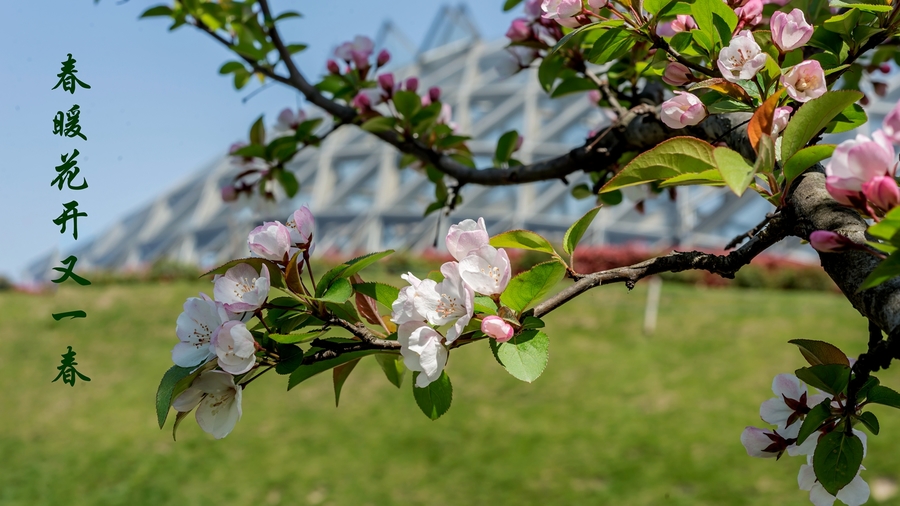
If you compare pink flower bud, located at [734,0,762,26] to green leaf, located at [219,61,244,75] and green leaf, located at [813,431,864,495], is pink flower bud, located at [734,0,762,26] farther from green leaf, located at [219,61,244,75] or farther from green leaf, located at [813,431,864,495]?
green leaf, located at [219,61,244,75]

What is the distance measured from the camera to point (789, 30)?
1097 millimetres

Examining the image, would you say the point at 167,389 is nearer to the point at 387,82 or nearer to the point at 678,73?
the point at 678,73

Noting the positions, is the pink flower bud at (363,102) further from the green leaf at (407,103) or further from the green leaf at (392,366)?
the green leaf at (392,366)

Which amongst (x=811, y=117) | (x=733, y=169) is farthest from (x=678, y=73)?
(x=733, y=169)

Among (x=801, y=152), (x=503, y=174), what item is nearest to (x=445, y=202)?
(x=503, y=174)

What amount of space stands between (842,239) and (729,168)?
0.15m

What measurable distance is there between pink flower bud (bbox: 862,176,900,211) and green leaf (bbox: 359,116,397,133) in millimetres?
1481

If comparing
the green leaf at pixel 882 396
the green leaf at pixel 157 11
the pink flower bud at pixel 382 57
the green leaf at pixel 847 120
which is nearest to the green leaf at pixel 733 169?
the green leaf at pixel 847 120

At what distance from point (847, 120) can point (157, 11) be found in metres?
2.15

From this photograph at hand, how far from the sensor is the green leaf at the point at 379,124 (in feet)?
6.73

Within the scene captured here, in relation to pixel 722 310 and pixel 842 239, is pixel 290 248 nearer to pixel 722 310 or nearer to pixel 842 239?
pixel 842 239

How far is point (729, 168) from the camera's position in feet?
2.73

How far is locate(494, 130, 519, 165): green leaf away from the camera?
7.10 ft

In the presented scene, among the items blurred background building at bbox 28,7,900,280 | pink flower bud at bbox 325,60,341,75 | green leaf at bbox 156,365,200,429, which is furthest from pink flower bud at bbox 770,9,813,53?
blurred background building at bbox 28,7,900,280
